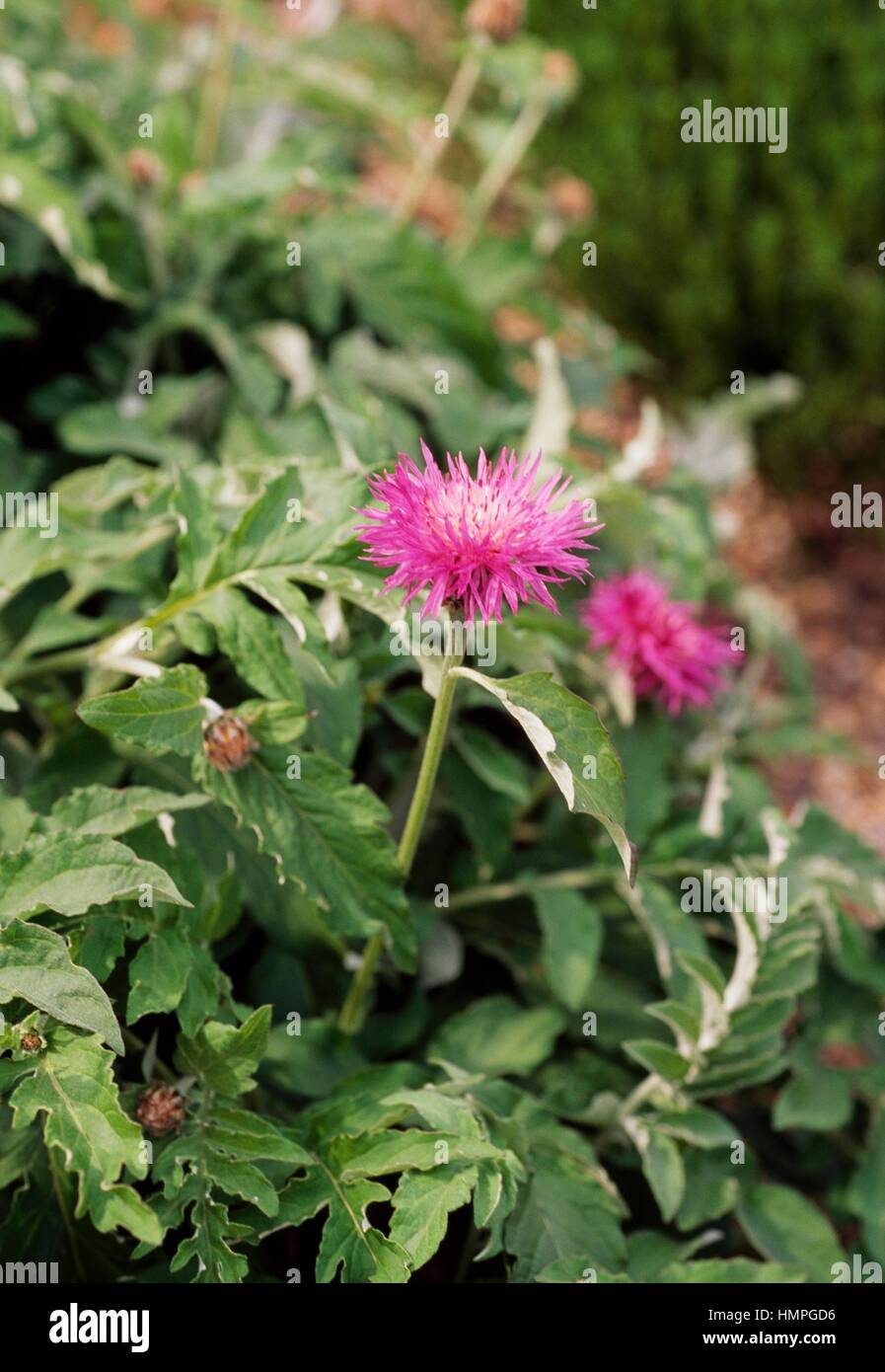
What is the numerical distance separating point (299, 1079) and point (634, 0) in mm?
3159

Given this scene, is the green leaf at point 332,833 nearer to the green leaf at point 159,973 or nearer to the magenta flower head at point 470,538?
the green leaf at point 159,973

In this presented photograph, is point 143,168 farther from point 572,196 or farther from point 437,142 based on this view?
point 572,196

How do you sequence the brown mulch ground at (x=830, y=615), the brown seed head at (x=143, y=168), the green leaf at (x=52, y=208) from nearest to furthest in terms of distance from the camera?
the green leaf at (x=52, y=208), the brown seed head at (x=143, y=168), the brown mulch ground at (x=830, y=615)

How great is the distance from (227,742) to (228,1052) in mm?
325

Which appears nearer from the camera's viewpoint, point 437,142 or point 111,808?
point 111,808

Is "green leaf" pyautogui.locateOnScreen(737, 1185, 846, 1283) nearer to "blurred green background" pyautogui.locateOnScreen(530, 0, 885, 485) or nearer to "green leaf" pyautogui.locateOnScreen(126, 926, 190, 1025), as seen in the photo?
"green leaf" pyautogui.locateOnScreen(126, 926, 190, 1025)

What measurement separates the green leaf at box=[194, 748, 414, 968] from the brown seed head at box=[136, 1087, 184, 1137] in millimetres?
248

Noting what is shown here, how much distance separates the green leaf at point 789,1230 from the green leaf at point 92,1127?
88 cm

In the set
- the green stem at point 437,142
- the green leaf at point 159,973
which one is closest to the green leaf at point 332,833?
the green leaf at point 159,973

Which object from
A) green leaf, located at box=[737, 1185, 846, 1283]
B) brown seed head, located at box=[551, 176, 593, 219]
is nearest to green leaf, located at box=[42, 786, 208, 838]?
green leaf, located at box=[737, 1185, 846, 1283]

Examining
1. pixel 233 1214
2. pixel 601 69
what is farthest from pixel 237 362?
pixel 601 69

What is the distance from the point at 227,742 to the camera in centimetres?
154

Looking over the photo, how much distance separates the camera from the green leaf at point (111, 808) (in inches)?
59.0

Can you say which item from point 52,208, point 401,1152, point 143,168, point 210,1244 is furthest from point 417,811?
point 143,168
